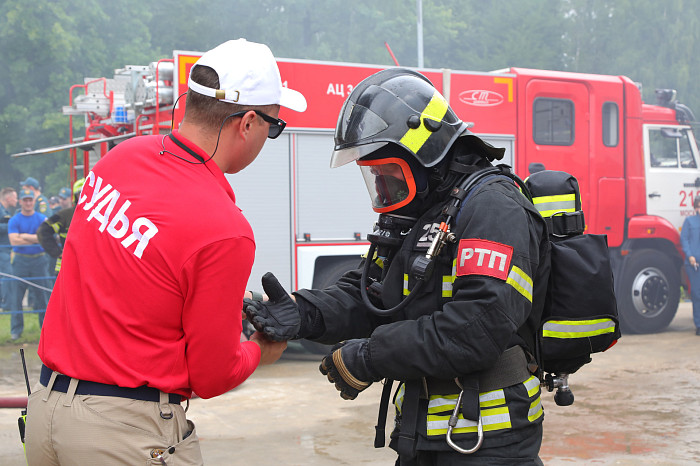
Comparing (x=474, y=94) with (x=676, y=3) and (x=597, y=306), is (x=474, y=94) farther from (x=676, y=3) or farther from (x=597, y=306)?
(x=676, y=3)

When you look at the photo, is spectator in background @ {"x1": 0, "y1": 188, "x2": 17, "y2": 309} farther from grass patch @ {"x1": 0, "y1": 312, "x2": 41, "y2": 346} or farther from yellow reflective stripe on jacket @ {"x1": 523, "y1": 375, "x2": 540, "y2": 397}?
yellow reflective stripe on jacket @ {"x1": 523, "y1": 375, "x2": 540, "y2": 397}

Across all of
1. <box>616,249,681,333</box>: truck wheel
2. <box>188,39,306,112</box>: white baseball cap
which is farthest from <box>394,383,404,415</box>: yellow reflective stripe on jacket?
<box>616,249,681,333</box>: truck wheel

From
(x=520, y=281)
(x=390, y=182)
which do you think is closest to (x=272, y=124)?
(x=390, y=182)

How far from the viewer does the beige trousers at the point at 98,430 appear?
6.52 feet

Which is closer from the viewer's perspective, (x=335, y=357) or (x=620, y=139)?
(x=335, y=357)

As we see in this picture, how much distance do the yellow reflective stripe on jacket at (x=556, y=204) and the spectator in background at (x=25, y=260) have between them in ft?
28.4

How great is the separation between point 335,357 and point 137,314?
67 centimetres

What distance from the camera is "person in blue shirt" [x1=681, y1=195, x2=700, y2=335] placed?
34.0ft

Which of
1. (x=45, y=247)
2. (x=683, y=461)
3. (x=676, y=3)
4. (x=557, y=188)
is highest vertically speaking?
(x=676, y=3)

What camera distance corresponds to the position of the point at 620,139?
10141 mm

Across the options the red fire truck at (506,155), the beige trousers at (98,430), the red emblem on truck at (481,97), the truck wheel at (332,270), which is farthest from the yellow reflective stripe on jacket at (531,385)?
the red emblem on truck at (481,97)

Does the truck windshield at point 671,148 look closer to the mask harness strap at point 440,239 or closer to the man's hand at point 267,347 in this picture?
the mask harness strap at point 440,239

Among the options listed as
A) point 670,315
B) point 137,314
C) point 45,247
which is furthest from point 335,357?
point 670,315

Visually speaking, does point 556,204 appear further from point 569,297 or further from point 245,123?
point 245,123
